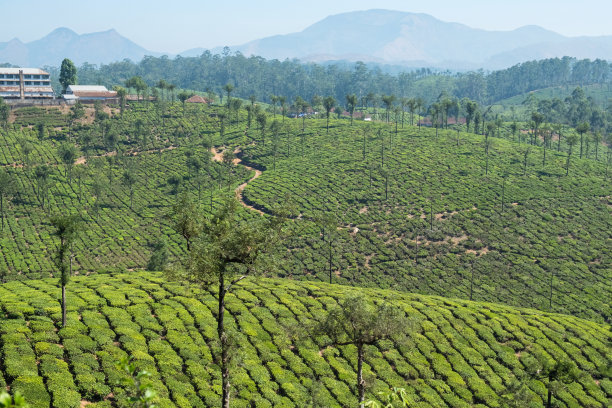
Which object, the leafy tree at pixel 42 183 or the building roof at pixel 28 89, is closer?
the leafy tree at pixel 42 183

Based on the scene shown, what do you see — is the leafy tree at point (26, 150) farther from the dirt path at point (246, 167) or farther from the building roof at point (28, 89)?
the building roof at point (28, 89)

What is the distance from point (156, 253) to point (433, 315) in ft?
140

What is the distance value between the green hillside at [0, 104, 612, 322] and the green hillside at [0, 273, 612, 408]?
22.3 m

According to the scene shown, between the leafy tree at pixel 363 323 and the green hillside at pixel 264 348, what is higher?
the leafy tree at pixel 363 323

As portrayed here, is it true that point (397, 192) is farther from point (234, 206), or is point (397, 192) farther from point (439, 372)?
point (234, 206)

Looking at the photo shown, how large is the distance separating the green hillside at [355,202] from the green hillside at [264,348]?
22264mm

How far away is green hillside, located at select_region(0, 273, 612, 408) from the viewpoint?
3803 centimetres

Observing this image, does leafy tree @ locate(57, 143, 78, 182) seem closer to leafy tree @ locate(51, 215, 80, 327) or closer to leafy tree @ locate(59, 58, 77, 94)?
leafy tree @ locate(59, 58, 77, 94)

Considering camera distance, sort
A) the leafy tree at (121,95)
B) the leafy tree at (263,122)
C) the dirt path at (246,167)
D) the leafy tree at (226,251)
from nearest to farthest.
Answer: the leafy tree at (226,251) < the dirt path at (246,167) < the leafy tree at (263,122) < the leafy tree at (121,95)

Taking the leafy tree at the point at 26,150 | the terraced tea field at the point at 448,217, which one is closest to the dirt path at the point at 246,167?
the terraced tea field at the point at 448,217

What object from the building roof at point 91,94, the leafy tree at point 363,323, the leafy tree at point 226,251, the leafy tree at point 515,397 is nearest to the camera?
the leafy tree at point 226,251

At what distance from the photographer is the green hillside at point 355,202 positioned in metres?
89.3

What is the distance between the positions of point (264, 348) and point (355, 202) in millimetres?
72652

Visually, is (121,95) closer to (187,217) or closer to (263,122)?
(263,122)
